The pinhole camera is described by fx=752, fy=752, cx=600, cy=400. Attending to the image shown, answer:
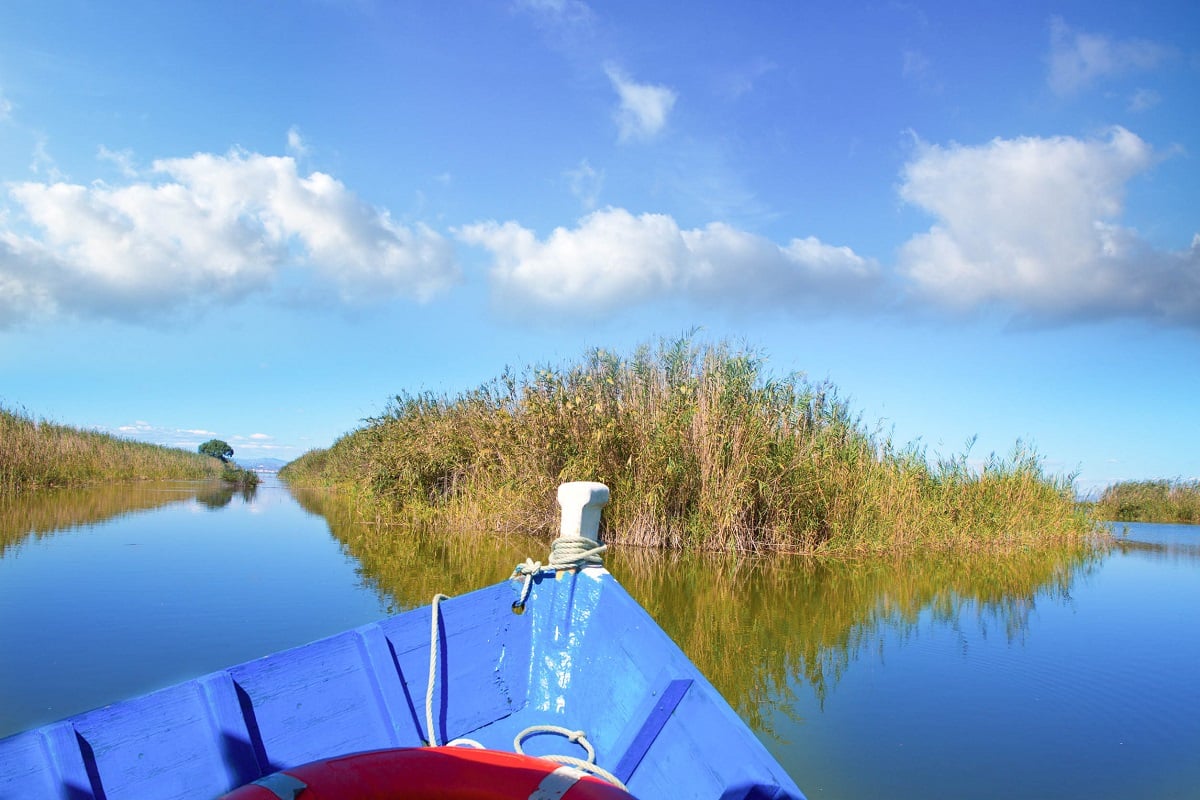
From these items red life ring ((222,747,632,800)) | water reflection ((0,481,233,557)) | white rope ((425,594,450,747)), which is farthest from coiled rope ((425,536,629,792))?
water reflection ((0,481,233,557))

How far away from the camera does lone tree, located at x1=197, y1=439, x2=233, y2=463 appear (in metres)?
42.9

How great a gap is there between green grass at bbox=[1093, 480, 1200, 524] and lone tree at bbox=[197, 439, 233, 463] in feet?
137

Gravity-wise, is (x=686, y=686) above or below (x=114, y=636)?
above

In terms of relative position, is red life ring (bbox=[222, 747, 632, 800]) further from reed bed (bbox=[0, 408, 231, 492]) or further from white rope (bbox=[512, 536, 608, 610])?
reed bed (bbox=[0, 408, 231, 492])

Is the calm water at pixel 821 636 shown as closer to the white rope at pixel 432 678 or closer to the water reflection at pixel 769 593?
the water reflection at pixel 769 593

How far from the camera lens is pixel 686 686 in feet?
7.01

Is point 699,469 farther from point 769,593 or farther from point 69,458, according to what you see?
point 69,458

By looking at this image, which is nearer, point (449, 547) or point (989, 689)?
point (989, 689)

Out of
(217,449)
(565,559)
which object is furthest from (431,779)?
(217,449)

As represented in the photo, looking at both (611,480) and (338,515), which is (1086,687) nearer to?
(611,480)

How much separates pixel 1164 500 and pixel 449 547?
22022 millimetres

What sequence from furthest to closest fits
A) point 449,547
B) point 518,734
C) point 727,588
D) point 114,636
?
point 449,547, point 727,588, point 114,636, point 518,734

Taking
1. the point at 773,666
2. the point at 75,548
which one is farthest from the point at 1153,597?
the point at 75,548

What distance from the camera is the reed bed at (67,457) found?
57.5 ft
